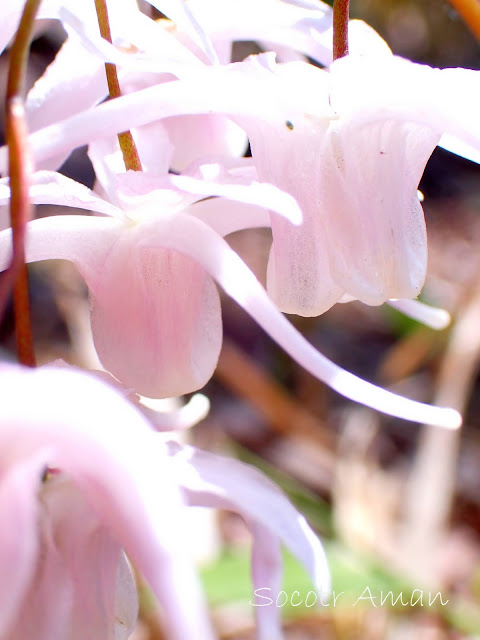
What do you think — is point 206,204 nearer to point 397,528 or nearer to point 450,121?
point 450,121

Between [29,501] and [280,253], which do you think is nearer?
[29,501]

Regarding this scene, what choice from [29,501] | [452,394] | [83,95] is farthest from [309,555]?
[452,394]

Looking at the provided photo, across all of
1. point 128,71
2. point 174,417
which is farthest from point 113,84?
point 174,417

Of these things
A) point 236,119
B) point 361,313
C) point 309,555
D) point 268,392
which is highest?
point 236,119

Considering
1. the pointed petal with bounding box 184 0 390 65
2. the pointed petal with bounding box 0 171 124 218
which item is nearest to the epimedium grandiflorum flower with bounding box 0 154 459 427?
the pointed petal with bounding box 0 171 124 218

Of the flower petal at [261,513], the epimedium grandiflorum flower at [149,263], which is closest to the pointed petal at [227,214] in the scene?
the epimedium grandiflorum flower at [149,263]

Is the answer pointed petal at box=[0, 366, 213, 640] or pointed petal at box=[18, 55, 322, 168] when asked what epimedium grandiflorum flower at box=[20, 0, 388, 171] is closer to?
pointed petal at box=[18, 55, 322, 168]
